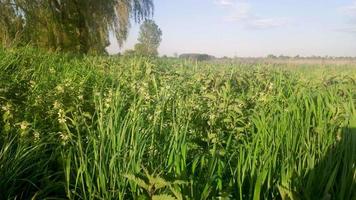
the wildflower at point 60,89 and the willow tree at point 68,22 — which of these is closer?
the wildflower at point 60,89

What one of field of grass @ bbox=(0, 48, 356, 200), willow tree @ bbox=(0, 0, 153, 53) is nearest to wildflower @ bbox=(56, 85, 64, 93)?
field of grass @ bbox=(0, 48, 356, 200)

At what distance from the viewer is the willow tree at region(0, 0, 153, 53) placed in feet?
33.6

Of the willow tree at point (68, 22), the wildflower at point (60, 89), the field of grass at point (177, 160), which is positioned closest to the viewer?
the field of grass at point (177, 160)

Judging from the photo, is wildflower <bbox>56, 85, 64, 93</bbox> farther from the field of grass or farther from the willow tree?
the willow tree

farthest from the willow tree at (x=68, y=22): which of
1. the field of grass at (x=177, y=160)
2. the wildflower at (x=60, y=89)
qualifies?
the field of grass at (x=177, y=160)

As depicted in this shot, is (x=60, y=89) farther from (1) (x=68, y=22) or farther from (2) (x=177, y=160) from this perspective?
(1) (x=68, y=22)

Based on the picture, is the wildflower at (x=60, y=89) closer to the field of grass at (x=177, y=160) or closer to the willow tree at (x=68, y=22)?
the field of grass at (x=177, y=160)

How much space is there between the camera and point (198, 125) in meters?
2.75

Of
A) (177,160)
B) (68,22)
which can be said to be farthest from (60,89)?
(68,22)

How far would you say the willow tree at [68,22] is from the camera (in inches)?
403

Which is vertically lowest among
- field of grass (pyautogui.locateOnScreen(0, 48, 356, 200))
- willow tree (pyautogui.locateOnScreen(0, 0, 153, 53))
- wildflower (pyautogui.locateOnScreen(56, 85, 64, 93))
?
field of grass (pyautogui.locateOnScreen(0, 48, 356, 200))

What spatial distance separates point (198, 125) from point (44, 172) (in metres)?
1.12

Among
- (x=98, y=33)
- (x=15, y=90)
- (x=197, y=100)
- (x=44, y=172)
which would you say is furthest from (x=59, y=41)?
(x=44, y=172)

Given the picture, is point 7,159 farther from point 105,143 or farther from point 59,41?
point 59,41
